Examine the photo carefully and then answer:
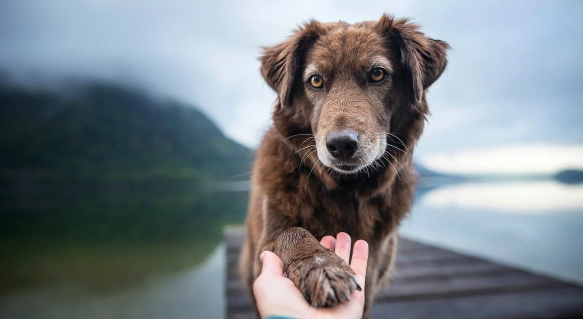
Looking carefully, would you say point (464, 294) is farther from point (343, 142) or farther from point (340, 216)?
point (343, 142)

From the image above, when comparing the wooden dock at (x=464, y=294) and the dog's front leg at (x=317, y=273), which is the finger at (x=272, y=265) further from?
the wooden dock at (x=464, y=294)

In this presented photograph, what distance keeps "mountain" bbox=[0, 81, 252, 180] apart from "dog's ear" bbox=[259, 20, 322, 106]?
33776mm

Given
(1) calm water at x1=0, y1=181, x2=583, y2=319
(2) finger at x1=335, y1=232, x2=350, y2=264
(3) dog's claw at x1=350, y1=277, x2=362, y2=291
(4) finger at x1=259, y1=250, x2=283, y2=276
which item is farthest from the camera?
(1) calm water at x1=0, y1=181, x2=583, y2=319

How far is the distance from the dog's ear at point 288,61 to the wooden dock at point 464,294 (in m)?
1.88

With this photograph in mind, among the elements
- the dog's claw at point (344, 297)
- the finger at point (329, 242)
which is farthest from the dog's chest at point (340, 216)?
the dog's claw at point (344, 297)

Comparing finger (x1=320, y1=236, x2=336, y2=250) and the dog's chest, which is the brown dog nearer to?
the dog's chest

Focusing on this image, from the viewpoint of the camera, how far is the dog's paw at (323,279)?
1.12 m

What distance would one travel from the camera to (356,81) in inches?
69.6

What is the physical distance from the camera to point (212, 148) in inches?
1574

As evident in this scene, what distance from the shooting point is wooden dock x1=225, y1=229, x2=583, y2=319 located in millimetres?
2764

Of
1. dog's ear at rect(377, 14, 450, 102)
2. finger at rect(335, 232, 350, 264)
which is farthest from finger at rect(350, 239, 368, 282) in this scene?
dog's ear at rect(377, 14, 450, 102)

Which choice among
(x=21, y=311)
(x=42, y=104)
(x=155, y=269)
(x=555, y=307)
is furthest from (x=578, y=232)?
(x=42, y=104)

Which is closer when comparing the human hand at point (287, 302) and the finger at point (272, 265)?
the human hand at point (287, 302)

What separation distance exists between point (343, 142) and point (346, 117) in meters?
0.14
